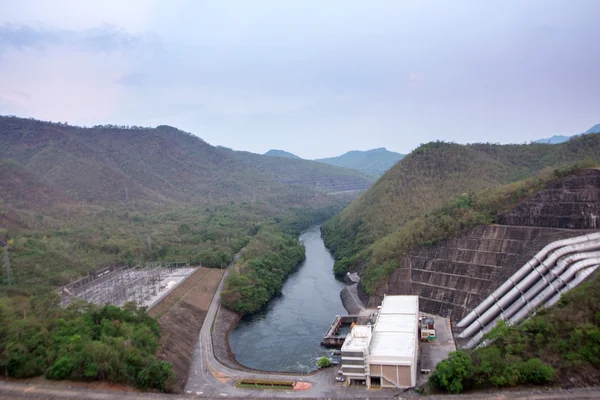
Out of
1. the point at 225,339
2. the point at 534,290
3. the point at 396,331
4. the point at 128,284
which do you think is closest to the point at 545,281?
the point at 534,290

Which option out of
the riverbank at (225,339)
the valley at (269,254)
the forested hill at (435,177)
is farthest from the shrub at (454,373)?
the forested hill at (435,177)

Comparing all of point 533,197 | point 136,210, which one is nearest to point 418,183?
point 533,197

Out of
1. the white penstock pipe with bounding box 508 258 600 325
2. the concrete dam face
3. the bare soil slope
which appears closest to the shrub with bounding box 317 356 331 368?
the bare soil slope

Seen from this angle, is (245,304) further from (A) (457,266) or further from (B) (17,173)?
(B) (17,173)

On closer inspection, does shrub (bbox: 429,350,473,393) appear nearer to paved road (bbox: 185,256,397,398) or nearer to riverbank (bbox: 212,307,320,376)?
paved road (bbox: 185,256,397,398)

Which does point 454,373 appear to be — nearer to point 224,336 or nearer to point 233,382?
point 233,382
